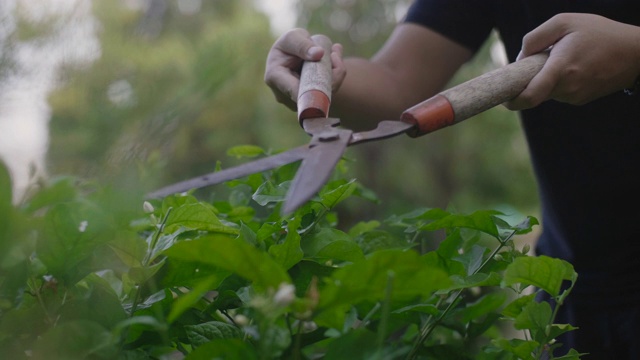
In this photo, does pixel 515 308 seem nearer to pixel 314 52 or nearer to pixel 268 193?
pixel 268 193

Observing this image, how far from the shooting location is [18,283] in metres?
0.42

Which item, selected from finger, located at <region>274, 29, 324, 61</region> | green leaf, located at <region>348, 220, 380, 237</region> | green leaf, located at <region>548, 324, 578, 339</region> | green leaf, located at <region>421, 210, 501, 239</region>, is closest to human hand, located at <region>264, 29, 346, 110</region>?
finger, located at <region>274, 29, 324, 61</region>

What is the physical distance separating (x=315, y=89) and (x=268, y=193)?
178 mm

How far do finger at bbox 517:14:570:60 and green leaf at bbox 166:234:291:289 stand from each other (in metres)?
0.42

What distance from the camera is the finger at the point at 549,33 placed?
0.67 metres

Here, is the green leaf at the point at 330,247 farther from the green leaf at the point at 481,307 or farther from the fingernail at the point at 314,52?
the fingernail at the point at 314,52

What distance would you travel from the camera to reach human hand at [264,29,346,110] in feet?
2.52

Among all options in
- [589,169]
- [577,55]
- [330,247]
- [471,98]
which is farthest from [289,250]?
[589,169]

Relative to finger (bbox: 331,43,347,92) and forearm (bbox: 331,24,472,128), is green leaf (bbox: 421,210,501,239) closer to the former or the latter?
finger (bbox: 331,43,347,92)

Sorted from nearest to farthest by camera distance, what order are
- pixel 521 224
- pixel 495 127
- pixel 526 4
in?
pixel 521 224 < pixel 526 4 < pixel 495 127

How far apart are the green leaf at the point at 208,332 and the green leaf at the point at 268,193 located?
114mm

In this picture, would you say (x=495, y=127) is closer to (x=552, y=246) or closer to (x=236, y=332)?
(x=552, y=246)

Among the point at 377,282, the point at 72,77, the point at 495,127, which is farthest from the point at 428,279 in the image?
the point at 495,127

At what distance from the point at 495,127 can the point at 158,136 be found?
656 cm
